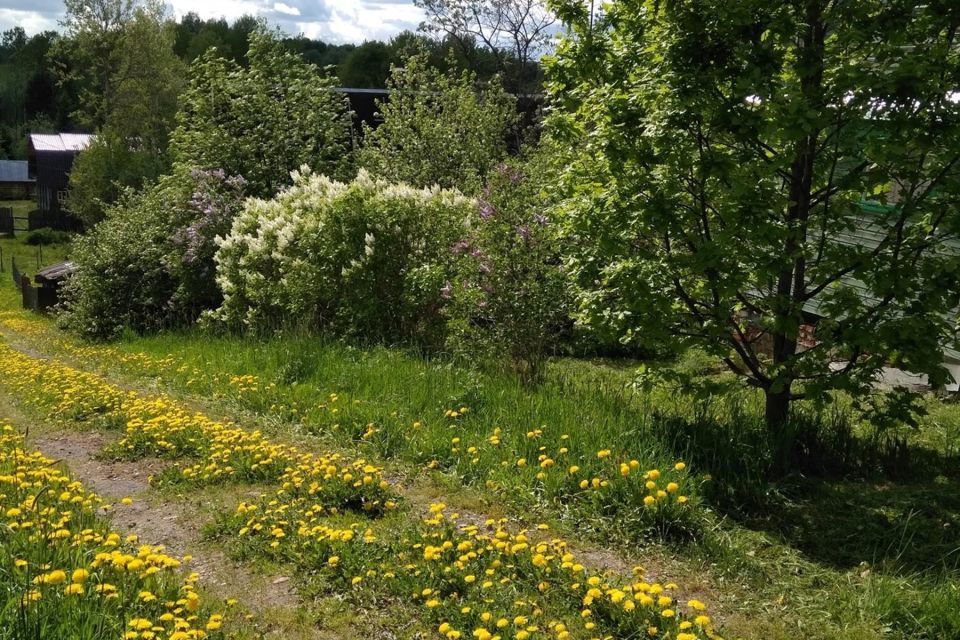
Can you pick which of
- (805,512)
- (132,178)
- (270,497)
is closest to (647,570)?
(805,512)

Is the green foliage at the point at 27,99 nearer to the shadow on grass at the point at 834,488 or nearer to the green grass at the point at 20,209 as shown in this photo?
the green grass at the point at 20,209

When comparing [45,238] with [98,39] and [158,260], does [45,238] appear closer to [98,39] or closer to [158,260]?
[98,39]

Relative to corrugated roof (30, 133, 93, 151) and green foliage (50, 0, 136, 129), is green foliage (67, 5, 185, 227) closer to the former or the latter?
green foliage (50, 0, 136, 129)

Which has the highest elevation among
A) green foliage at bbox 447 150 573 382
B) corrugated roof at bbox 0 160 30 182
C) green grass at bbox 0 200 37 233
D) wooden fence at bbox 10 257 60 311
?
corrugated roof at bbox 0 160 30 182

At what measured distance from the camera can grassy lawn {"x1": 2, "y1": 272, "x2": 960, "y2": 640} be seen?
13.8 ft

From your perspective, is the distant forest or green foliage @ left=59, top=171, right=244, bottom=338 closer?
green foliage @ left=59, top=171, right=244, bottom=338

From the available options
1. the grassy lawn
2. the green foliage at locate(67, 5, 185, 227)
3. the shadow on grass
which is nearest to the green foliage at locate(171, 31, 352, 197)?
the grassy lawn

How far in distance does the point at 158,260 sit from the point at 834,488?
13.5 metres

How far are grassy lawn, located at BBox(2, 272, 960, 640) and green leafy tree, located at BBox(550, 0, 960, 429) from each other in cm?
62

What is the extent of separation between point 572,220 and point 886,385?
4.45 metres

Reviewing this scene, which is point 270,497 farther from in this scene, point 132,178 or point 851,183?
point 132,178

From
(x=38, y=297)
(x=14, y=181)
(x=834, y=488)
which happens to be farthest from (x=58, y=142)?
(x=834, y=488)

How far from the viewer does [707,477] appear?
5180mm

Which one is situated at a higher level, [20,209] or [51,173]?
[51,173]
